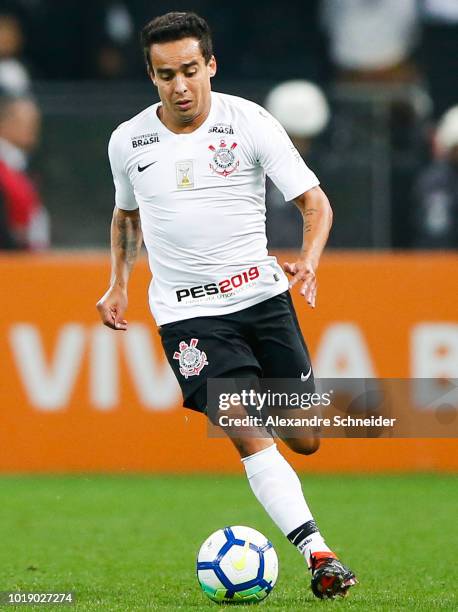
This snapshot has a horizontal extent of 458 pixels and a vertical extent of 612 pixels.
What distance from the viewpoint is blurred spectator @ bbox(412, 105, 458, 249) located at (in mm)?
11422

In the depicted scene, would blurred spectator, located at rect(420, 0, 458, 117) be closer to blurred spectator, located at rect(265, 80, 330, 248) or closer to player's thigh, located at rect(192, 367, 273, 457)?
blurred spectator, located at rect(265, 80, 330, 248)

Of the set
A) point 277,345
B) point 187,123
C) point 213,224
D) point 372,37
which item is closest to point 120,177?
point 187,123

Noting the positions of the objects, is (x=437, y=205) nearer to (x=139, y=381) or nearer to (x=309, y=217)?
(x=139, y=381)

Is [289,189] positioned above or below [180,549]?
above

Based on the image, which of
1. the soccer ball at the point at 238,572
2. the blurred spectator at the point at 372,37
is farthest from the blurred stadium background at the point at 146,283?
the soccer ball at the point at 238,572

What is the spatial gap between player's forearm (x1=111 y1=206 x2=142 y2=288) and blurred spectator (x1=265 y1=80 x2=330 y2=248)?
4.12 m

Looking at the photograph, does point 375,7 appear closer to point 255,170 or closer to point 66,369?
point 66,369

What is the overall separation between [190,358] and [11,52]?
786 centimetres

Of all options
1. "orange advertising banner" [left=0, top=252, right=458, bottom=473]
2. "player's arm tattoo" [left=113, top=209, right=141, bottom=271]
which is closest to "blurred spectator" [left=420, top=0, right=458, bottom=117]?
"orange advertising banner" [left=0, top=252, right=458, bottom=473]

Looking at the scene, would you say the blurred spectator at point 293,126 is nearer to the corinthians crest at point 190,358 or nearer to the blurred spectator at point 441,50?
the blurred spectator at point 441,50

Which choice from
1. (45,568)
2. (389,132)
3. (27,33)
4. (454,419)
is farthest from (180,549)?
(27,33)

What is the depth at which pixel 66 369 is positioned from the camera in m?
→ 10.9

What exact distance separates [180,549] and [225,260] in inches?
82.6

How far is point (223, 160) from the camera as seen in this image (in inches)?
240
